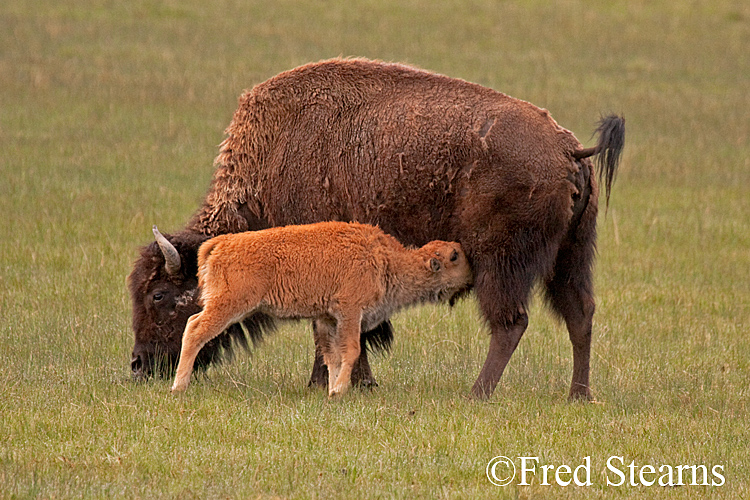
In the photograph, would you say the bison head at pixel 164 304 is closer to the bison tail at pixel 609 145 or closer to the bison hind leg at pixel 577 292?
the bison hind leg at pixel 577 292

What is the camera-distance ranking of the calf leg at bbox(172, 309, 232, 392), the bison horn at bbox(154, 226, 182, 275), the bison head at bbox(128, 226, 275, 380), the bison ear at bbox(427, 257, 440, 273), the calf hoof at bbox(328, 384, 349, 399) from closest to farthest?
the calf leg at bbox(172, 309, 232, 392) < the calf hoof at bbox(328, 384, 349, 399) < the bison ear at bbox(427, 257, 440, 273) < the bison horn at bbox(154, 226, 182, 275) < the bison head at bbox(128, 226, 275, 380)

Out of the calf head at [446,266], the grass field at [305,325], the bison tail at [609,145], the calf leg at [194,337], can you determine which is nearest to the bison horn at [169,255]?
the calf leg at [194,337]

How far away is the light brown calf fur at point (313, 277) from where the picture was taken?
6.52m

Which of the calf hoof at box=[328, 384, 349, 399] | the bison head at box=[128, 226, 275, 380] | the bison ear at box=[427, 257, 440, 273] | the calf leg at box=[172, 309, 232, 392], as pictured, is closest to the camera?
the calf leg at box=[172, 309, 232, 392]

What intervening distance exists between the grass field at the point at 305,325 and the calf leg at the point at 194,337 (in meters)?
0.19

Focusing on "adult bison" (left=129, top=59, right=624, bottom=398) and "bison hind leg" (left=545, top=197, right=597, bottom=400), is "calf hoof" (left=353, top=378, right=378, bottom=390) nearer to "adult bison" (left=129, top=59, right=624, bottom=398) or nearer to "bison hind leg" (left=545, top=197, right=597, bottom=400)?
"adult bison" (left=129, top=59, right=624, bottom=398)

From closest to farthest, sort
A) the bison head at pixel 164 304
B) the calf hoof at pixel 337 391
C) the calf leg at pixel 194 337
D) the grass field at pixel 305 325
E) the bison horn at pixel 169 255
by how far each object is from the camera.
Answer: the grass field at pixel 305 325, the calf leg at pixel 194 337, the calf hoof at pixel 337 391, the bison horn at pixel 169 255, the bison head at pixel 164 304

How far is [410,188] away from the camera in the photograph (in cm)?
688

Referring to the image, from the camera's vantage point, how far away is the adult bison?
6699 mm

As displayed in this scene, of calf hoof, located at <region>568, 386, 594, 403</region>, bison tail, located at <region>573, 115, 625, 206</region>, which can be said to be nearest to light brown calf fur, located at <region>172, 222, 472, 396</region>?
bison tail, located at <region>573, 115, 625, 206</region>

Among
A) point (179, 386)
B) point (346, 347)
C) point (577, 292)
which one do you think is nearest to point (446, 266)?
point (346, 347)

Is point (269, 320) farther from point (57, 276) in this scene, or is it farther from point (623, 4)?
point (623, 4)

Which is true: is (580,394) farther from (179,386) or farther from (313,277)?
(179,386)

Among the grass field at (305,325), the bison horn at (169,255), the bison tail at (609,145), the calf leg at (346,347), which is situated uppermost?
the bison tail at (609,145)
